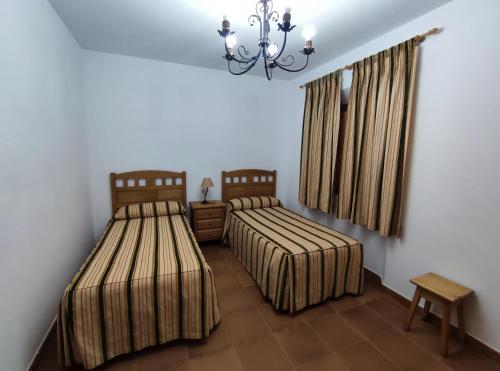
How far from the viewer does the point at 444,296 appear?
5.17 ft

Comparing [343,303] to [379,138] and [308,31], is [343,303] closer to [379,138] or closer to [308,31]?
[379,138]

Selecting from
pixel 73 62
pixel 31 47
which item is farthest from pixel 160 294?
pixel 73 62

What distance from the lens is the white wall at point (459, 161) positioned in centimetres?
154

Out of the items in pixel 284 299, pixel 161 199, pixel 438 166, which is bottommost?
pixel 284 299

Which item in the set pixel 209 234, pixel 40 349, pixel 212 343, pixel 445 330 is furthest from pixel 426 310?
pixel 40 349

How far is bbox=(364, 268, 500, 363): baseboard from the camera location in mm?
1562

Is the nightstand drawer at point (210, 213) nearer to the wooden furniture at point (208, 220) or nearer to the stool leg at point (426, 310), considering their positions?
the wooden furniture at point (208, 220)

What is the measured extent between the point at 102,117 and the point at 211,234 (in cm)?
205

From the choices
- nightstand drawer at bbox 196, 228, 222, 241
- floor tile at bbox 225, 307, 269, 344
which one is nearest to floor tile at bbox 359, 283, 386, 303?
floor tile at bbox 225, 307, 269, 344

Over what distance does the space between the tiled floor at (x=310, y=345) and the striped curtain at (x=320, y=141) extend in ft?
4.16

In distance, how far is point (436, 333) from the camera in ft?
5.85

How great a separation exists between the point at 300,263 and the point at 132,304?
1288mm

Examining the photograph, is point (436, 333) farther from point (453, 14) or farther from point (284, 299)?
point (453, 14)

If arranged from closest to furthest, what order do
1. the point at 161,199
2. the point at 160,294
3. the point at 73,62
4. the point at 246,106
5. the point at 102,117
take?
the point at 160,294 → the point at 73,62 → the point at 102,117 → the point at 161,199 → the point at 246,106
